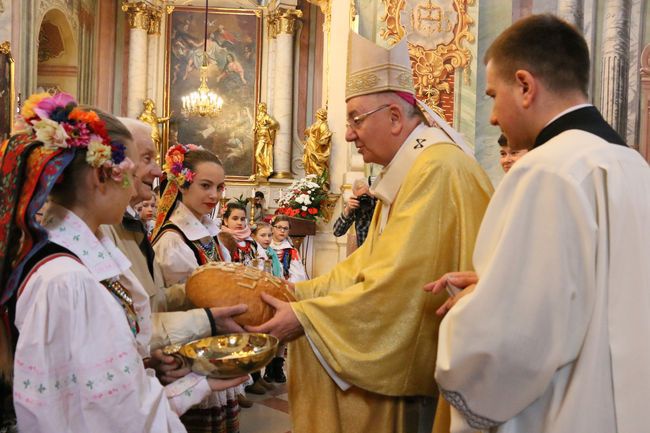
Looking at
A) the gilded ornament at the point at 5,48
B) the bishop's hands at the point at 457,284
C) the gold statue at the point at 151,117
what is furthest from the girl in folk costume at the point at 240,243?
the gold statue at the point at 151,117

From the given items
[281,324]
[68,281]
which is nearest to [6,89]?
[281,324]

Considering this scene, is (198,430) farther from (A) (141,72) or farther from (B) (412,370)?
(A) (141,72)

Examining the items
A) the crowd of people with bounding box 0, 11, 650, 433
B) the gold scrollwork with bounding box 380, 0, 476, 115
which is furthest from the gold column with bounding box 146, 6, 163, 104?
the crowd of people with bounding box 0, 11, 650, 433

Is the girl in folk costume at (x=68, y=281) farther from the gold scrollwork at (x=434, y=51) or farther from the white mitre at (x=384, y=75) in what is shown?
the gold scrollwork at (x=434, y=51)

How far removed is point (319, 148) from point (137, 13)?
298 inches

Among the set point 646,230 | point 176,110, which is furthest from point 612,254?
point 176,110

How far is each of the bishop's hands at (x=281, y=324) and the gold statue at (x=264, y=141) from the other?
13.1m

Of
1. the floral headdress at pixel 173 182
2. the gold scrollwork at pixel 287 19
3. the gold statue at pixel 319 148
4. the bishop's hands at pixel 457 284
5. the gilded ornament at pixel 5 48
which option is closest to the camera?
the bishop's hands at pixel 457 284

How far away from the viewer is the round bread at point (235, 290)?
2.44 meters

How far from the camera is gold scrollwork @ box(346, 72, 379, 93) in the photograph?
9.37ft

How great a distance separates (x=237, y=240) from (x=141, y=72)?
1058 centimetres

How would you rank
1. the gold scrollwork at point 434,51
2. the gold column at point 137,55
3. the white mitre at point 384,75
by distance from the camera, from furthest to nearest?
the gold column at point 137,55
the gold scrollwork at point 434,51
the white mitre at point 384,75

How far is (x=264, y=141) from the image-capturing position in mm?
15375

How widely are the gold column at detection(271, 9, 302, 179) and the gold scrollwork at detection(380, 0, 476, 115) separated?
6.59 m
